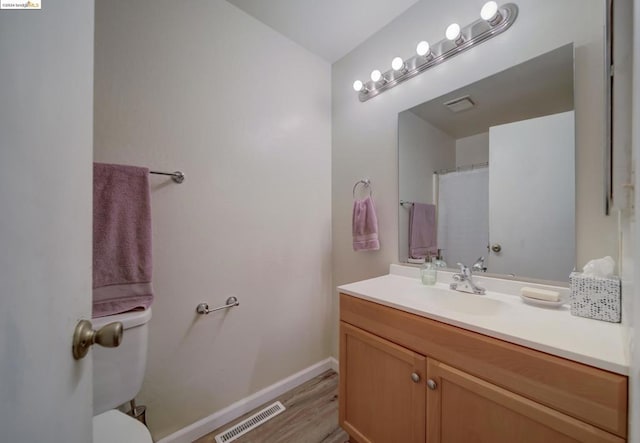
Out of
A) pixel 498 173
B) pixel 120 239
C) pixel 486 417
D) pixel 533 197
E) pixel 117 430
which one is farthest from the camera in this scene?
pixel 498 173

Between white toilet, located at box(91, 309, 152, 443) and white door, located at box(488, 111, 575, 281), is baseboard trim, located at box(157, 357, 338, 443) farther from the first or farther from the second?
white door, located at box(488, 111, 575, 281)

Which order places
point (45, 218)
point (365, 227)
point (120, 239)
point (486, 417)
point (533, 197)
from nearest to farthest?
1. point (45, 218)
2. point (486, 417)
3. point (120, 239)
4. point (533, 197)
5. point (365, 227)

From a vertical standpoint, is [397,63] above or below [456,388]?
above

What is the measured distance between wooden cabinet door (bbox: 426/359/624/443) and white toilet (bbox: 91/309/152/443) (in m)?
1.03

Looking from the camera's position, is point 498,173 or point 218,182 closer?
point 498,173

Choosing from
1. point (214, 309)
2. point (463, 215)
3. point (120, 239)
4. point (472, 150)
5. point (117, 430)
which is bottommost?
point (117, 430)

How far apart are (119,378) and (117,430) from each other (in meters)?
0.17

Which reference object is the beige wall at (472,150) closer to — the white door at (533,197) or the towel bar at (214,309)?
the white door at (533,197)

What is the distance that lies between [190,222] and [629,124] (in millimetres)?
1699

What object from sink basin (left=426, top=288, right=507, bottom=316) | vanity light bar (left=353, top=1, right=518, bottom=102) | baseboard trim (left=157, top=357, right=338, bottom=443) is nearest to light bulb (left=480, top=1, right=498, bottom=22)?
vanity light bar (left=353, top=1, right=518, bottom=102)

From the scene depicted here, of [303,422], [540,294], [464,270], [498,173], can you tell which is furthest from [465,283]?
[303,422]

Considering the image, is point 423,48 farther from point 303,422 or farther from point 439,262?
point 303,422

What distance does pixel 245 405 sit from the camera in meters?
1.48

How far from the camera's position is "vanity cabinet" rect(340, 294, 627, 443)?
61 cm
